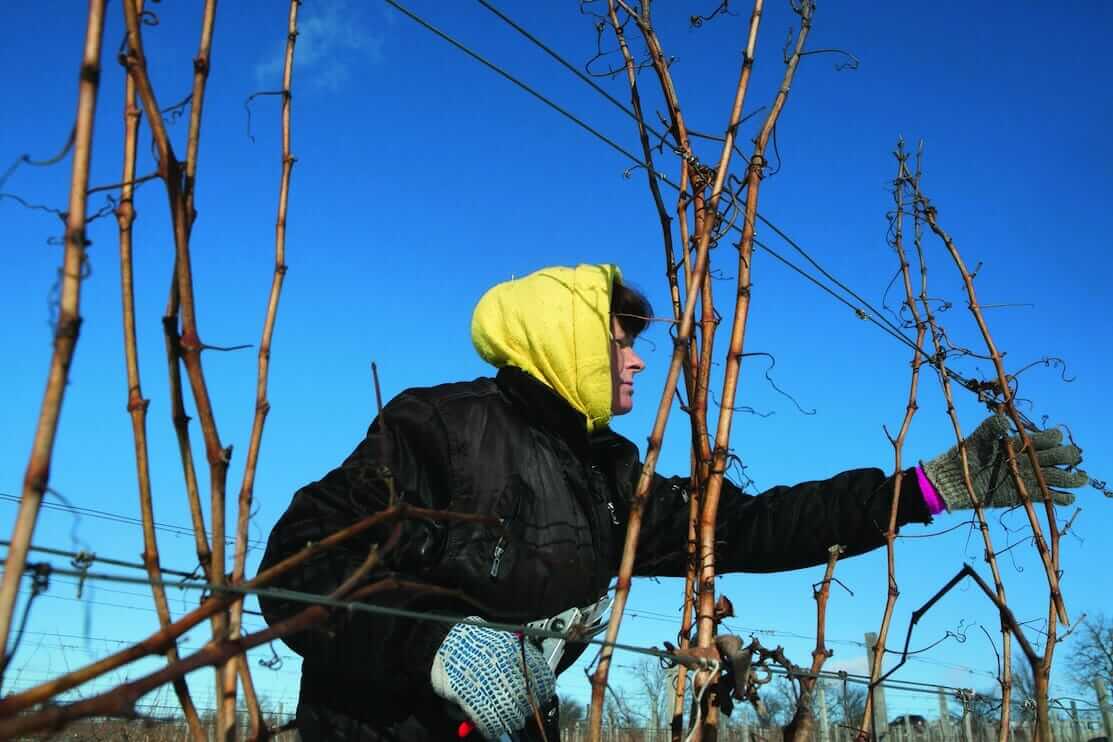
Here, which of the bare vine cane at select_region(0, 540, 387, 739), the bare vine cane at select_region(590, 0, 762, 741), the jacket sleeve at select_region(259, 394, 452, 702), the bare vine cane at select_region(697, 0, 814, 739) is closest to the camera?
the bare vine cane at select_region(0, 540, 387, 739)

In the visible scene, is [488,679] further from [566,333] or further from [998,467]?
[998,467]

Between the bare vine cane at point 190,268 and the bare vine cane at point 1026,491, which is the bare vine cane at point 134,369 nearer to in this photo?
the bare vine cane at point 190,268

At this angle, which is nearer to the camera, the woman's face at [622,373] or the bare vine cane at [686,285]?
the bare vine cane at [686,285]

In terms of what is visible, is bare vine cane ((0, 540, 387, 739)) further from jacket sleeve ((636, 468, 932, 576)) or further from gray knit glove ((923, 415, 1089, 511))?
gray knit glove ((923, 415, 1089, 511))

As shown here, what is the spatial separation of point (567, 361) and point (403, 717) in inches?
35.8

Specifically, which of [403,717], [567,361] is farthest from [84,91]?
[567,361]

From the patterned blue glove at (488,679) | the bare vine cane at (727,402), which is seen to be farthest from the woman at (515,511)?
the bare vine cane at (727,402)

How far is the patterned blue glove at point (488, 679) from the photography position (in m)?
1.71

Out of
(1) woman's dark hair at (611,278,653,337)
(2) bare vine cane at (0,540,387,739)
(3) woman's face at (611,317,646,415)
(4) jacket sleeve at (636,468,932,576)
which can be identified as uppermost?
(1) woman's dark hair at (611,278,653,337)

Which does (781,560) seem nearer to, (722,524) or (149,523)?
(722,524)

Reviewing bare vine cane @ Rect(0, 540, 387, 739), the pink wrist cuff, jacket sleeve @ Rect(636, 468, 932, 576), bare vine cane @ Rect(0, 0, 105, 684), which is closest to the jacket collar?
jacket sleeve @ Rect(636, 468, 932, 576)

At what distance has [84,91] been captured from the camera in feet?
2.39

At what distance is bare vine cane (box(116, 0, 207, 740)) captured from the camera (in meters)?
0.96

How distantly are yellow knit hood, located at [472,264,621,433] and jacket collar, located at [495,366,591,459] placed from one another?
21 mm
